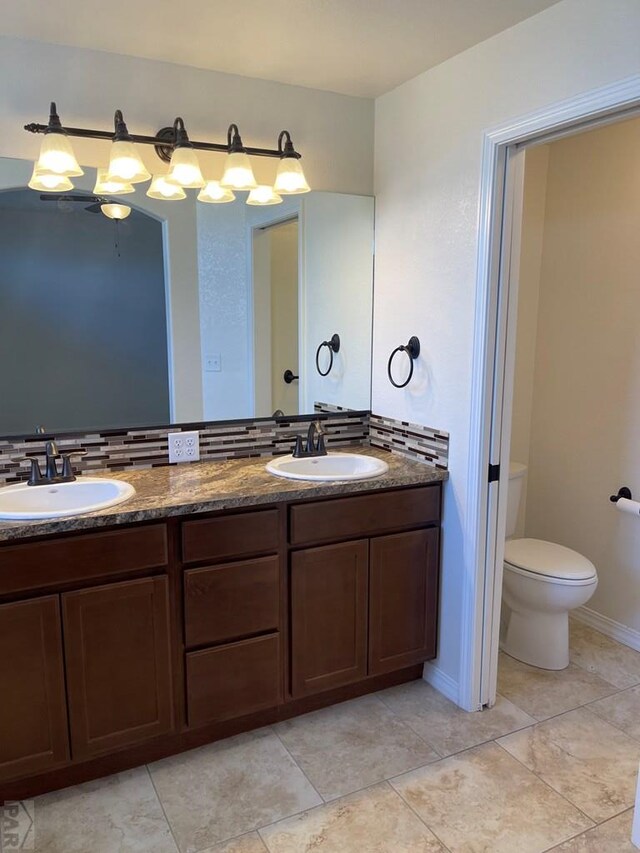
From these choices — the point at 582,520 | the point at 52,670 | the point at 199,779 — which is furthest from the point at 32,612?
the point at 582,520

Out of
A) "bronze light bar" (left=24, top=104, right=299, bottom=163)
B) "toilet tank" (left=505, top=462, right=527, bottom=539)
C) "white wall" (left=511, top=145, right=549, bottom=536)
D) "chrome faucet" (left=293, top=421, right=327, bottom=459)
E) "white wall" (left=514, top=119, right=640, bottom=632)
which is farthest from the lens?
"white wall" (left=511, top=145, right=549, bottom=536)

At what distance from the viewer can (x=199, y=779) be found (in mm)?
1950

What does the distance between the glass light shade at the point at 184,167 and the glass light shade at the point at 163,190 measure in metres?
0.11

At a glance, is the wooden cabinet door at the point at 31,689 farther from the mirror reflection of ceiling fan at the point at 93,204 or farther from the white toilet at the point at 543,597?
the white toilet at the point at 543,597

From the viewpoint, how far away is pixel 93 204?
2162 mm

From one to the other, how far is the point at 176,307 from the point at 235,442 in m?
0.57

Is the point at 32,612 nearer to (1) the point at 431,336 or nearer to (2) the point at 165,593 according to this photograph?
(2) the point at 165,593

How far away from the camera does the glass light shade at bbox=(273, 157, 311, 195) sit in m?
2.23

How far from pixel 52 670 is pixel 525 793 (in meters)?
1.45

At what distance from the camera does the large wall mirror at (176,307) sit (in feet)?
6.97

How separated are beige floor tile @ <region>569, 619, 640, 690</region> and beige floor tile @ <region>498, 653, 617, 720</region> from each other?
0.17ft

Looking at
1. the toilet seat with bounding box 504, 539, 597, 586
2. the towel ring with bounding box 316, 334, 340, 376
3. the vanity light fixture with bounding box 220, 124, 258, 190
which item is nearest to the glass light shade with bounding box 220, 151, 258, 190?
the vanity light fixture with bounding box 220, 124, 258, 190

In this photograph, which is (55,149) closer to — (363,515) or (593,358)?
(363,515)

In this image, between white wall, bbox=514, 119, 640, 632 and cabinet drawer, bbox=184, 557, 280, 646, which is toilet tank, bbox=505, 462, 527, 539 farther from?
cabinet drawer, bbox=184, 557, 280, 646
